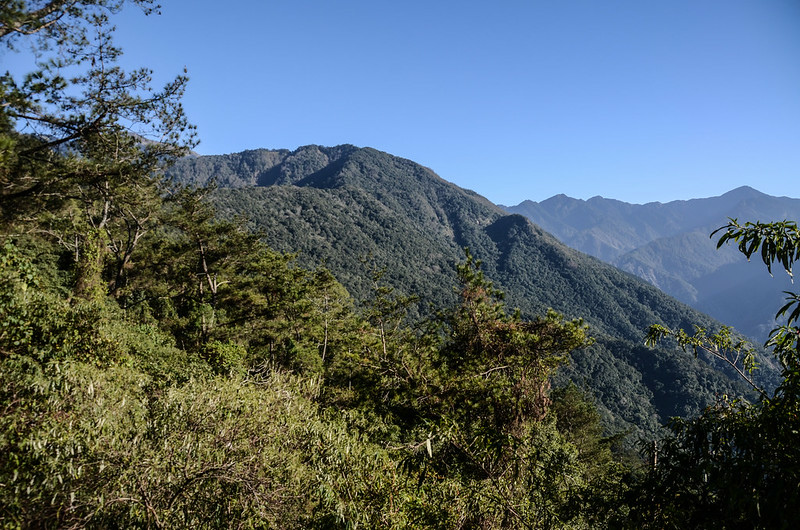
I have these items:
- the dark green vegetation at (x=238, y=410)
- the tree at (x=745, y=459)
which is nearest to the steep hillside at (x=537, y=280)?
the dark green vegetation at (x=238, y=410)

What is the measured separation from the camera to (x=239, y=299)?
76.6 feet

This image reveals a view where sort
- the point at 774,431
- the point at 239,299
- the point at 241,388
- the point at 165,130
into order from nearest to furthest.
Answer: the point at 774,431 < the point at 241,388 < the point at 165,130 < the point at 239,299

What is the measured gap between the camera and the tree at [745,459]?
278 cm

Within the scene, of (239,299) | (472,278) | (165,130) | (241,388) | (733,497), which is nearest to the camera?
(733,497)

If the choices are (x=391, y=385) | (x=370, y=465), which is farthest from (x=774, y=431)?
(x=391, y=385)

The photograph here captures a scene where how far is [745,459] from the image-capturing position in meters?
3.01

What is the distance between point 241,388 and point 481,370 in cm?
672

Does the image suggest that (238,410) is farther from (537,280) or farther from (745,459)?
(537,280)

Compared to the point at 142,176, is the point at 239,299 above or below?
below

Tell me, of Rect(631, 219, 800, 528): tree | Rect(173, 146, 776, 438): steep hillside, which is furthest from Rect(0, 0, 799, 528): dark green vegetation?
Rect(173, 146, 776, 438): steep hillside

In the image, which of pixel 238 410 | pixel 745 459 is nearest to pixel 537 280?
pixel 238 410

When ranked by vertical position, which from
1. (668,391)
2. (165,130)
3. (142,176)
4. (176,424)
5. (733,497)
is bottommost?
(668,391)

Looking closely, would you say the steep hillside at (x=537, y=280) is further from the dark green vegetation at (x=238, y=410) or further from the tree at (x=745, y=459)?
the tree at (x=745, y=459)

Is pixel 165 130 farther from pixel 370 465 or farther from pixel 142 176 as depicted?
pixel 370 465
